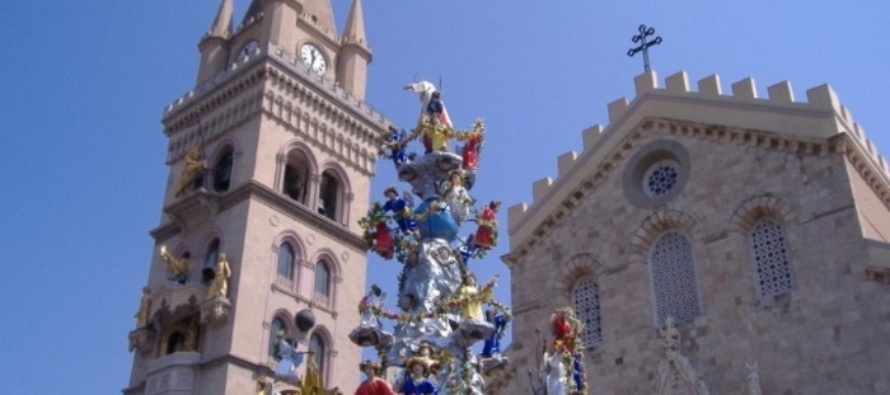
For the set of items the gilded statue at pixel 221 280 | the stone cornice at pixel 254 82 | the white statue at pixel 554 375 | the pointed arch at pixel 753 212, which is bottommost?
the white statue at pixel 554 375

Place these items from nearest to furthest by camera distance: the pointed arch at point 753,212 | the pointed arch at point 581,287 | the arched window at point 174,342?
the pointed arch at point 753,212 → the pointed arch at point 581,287 → the arched window at point 174,342

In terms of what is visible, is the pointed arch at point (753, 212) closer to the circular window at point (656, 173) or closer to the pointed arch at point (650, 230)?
the pointed arch at point (650, 230)

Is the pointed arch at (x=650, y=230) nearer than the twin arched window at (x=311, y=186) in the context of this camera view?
Yes

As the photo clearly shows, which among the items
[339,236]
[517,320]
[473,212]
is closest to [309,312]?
[339,236]

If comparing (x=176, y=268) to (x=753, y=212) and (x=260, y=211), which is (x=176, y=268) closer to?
(x=260, y=211)

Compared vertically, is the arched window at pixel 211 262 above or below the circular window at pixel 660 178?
above

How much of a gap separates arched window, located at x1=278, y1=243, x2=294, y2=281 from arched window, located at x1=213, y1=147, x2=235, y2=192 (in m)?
4.09

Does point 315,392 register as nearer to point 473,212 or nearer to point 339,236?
point 473,212

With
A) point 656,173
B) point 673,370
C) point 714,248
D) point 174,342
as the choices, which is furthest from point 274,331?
point 714,248

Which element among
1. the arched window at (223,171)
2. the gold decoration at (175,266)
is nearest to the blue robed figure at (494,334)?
the gold decoration at (175,266)

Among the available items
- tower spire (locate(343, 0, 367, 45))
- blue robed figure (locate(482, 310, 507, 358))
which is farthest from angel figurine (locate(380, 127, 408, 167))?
tower spire (locate(343, 0, 367, 45))

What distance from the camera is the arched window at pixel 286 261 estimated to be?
40656mm

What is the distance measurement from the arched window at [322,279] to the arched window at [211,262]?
428 cm

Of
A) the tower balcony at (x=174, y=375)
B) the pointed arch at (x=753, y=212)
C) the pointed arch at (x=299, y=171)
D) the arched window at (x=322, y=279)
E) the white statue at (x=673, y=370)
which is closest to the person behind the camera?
the white statue at (x=673, y=370)
